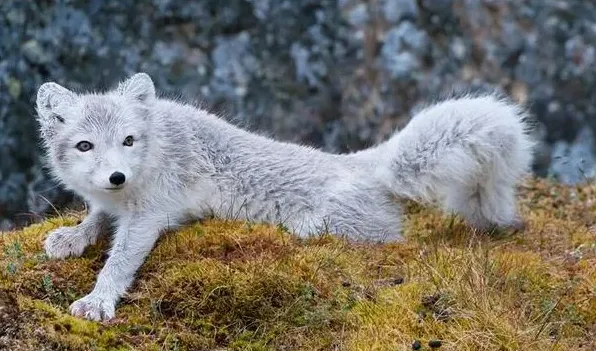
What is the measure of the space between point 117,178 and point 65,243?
67 centimetres

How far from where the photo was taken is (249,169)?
686 centimetres

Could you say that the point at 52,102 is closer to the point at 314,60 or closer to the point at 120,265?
the point at 120,265

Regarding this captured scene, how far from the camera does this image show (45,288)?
561 centimetres

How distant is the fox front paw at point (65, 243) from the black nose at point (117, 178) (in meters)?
0.64

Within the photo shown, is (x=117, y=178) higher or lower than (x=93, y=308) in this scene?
higher

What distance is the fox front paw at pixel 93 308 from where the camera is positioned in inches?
213

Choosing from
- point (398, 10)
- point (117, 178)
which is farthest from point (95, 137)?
point (398, 10)

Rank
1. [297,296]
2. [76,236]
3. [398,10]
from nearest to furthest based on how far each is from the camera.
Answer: [297,296]
[76,236]
[398,10]

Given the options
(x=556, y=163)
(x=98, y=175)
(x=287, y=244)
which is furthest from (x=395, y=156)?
(x=556, y=163)

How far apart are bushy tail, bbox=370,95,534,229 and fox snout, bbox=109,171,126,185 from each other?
201 centimetres

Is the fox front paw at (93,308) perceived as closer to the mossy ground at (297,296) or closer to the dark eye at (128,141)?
the mossy ground at (297,296)

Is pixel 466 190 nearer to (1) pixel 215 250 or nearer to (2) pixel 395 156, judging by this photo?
(2) pixel 395 156

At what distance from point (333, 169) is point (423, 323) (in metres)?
1.87

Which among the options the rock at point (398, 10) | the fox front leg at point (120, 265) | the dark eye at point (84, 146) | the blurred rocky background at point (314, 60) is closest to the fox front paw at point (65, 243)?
the fox front leg at point (120, 265)
